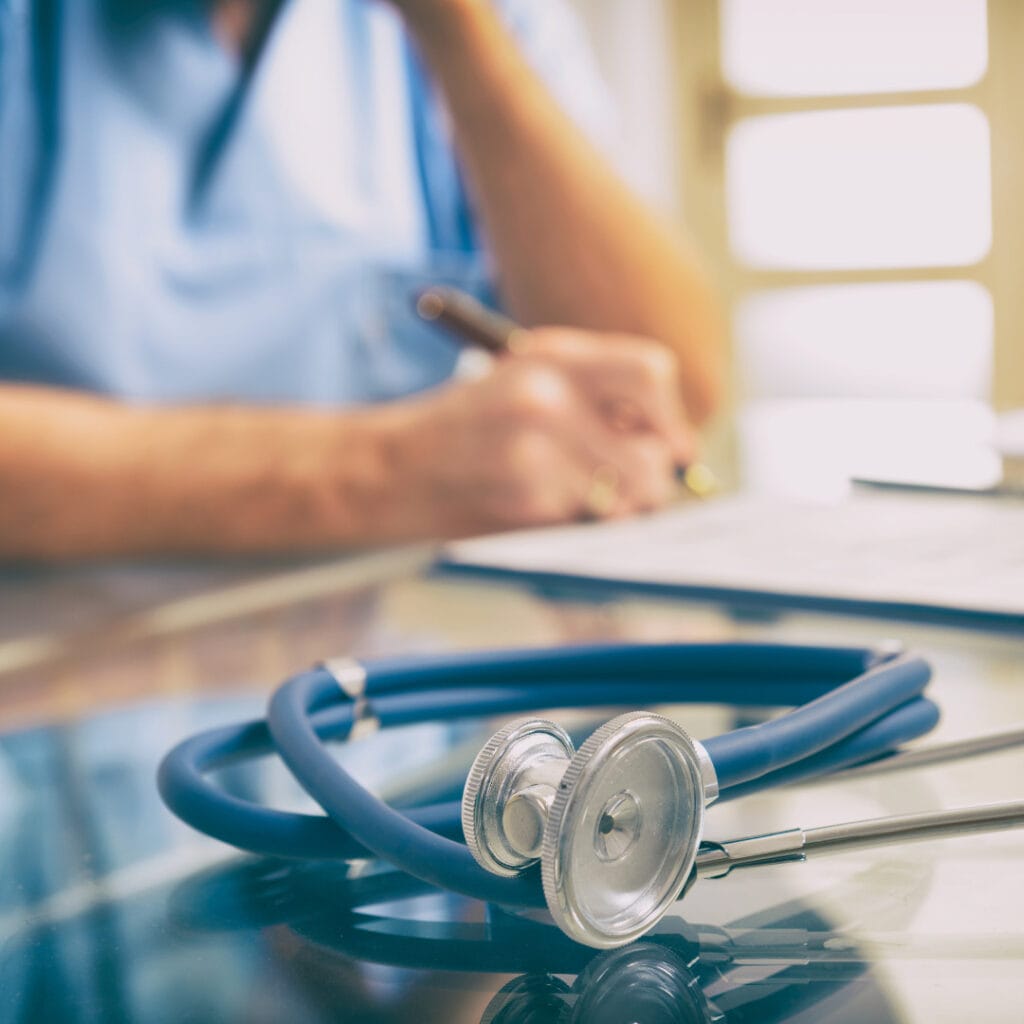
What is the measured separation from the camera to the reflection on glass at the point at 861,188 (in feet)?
11.8

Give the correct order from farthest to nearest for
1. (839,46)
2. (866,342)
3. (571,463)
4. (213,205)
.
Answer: (866,342), (839,46), (213,205), (571,463)

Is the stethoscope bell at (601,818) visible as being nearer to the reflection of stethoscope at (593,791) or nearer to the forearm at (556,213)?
the reflection of stethoscope at (593,791)

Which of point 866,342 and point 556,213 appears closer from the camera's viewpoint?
point 556,213

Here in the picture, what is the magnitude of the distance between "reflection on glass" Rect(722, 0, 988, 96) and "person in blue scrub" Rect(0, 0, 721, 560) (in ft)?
7.93

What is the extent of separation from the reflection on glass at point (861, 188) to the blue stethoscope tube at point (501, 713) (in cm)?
343

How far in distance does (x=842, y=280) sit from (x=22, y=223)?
124 inches

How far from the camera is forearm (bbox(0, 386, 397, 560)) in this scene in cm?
79

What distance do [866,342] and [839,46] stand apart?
2.81 ft

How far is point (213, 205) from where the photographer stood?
3.54ft

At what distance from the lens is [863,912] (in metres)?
0.25

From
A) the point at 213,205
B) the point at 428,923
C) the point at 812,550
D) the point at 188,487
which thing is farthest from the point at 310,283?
the point at 428,923

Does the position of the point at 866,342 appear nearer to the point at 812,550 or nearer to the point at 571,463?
the point at 571,463

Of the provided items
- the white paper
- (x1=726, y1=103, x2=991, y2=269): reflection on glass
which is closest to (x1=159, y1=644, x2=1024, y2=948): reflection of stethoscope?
the white paper

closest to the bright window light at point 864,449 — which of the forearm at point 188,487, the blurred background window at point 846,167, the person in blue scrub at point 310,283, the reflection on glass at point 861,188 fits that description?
the person in blue scrub at point 310,283
